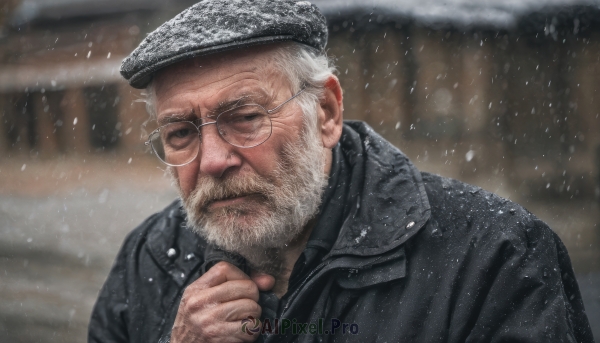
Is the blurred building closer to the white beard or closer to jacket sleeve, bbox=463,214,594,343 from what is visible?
the white beard

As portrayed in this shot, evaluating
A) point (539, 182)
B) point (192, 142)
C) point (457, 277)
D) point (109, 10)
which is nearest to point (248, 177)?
point (192, 142)

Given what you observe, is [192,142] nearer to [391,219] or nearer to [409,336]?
[391,219]

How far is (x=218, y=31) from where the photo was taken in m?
1.98

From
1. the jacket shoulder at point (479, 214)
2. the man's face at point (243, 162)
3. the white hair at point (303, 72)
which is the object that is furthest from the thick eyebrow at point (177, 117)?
the jacket shoulder at point (479, 214)

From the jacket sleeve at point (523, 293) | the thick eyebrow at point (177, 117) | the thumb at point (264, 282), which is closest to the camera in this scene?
the jacket sleeve at point (523, 293)

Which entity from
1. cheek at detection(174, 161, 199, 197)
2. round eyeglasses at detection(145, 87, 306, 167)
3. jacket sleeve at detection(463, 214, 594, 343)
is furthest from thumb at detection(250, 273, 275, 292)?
jacket sleeve at detection(463, 214, 594, 343)

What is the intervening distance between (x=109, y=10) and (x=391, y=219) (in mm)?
7870

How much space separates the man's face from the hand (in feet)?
0.45

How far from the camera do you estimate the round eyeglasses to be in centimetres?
204

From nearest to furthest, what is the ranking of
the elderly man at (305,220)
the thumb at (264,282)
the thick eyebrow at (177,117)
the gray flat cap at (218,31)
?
the elderly man at (305,220), the gray flat cap at (218,31), the thick eyebrow at (177,117), the thumb at (264,282)

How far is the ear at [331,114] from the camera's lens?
2305 mm

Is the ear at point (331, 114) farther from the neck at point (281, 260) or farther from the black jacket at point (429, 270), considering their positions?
the neck at point (281, 260)

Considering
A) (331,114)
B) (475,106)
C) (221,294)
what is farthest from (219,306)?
(475,106)

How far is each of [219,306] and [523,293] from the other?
1099mm
